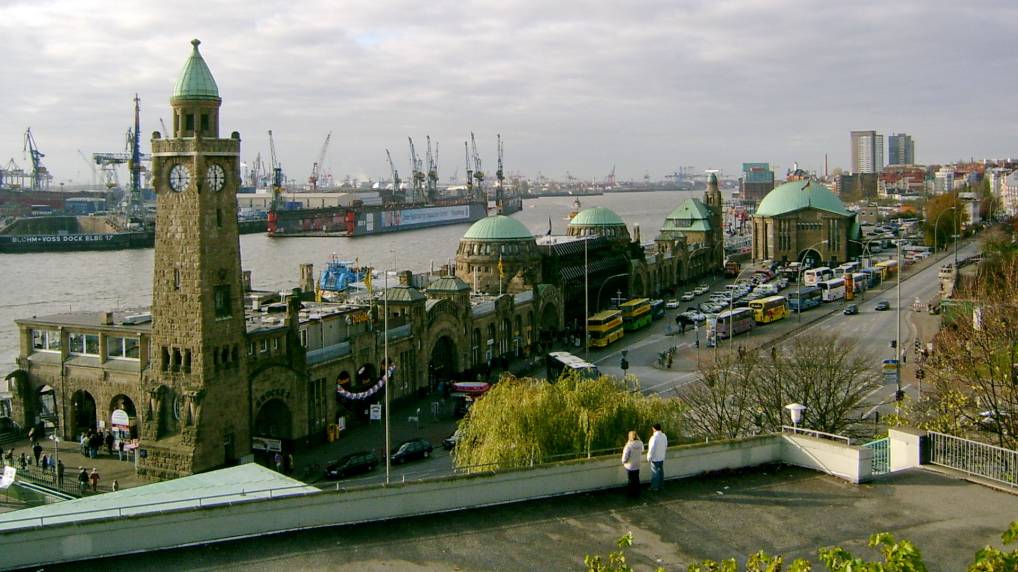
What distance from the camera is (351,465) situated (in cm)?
3922

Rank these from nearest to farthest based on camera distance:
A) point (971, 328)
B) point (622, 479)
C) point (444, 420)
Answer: point (622, 479), point (971, 328), point (444, 420)

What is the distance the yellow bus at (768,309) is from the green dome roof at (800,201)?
50.5m

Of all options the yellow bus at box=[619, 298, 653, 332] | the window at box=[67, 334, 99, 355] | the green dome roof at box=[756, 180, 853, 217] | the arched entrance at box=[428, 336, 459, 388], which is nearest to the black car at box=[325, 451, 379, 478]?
the window at box=[67, 334, 99, 355]

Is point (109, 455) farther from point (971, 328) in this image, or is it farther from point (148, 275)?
point (148, 275)

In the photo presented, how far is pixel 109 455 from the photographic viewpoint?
42.7 m

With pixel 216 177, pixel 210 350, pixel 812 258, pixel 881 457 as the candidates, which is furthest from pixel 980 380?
pixel 812 258

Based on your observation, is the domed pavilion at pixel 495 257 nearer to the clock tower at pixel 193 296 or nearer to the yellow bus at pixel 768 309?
the yellow bus at pixel 768 309

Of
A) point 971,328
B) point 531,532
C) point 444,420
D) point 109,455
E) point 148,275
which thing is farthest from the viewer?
point 148,275

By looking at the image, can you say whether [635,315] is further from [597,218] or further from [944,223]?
[944,223]

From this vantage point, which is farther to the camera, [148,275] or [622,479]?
[148,275]

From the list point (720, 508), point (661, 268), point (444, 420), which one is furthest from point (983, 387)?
point (661, 268)

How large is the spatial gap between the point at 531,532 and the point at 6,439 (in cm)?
3878

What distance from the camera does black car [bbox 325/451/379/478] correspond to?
3884cm

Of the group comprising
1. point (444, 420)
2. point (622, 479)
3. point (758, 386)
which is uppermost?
point (622, 479)
